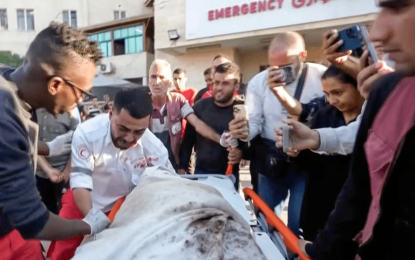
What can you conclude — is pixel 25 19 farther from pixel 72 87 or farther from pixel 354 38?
pixel 354 38

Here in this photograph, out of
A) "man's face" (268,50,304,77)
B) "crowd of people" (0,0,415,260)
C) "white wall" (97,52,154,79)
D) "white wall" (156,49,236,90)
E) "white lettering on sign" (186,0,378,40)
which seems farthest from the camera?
"white wall" (97,52,154,79)

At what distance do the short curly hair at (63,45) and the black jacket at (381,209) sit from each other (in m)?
1.19

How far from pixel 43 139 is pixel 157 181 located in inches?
84.7

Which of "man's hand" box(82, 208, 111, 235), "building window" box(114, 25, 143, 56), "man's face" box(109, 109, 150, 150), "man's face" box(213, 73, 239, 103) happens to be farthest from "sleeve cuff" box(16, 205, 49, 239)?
"building window" box(114, 25, 143, 56)

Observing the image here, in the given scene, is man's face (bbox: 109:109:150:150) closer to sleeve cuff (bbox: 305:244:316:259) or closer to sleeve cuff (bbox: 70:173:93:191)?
sleeve cuff (bbox: 70:173:93:191)

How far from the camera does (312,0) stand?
1148 cm

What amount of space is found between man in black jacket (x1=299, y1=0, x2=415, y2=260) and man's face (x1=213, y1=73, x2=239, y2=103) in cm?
242

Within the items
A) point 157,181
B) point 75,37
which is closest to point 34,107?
point 75,37

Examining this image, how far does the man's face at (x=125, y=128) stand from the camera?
7.61 feet

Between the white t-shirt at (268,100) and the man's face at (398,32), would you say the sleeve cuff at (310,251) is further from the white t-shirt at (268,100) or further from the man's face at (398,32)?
the white t-shirt at (268,100)

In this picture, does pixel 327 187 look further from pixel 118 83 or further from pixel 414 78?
pixel 118 83

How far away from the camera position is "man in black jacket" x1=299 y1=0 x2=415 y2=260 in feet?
3.10

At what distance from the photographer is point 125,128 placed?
92.2 inches

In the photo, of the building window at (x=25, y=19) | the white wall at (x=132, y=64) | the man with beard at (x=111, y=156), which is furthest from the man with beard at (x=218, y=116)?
the building window at (x=25, y=19)
